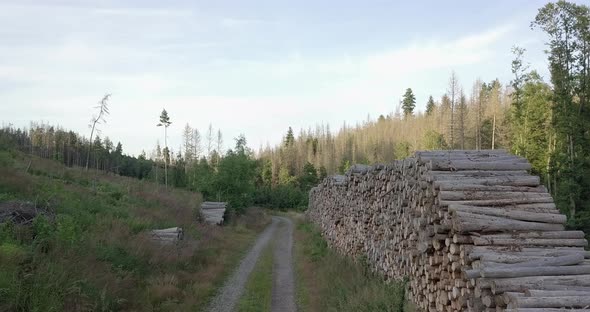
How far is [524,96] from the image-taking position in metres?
33.6

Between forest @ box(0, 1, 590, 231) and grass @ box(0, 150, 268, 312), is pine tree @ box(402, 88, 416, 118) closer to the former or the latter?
forest @ box(0, 1, 590, 231)

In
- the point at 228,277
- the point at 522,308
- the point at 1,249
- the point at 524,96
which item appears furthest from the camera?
the point at 524,96

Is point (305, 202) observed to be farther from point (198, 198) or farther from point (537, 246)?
point (537, 246)

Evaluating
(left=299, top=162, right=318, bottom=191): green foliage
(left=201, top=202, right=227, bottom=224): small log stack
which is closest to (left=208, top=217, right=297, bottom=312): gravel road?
(left=201, top=202, right=227, bottom=224): small log stack

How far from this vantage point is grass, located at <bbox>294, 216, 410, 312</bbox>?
27.8 feet

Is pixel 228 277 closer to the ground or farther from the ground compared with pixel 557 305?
closer to the ground

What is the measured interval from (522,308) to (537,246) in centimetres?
189

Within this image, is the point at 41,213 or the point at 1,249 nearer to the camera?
the point at 1,249

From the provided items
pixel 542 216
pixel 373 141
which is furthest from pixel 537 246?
pixel 373 141

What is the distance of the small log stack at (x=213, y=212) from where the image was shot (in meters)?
29.3

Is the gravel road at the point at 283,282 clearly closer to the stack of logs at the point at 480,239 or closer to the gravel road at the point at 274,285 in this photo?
the gravel road at the point at 274,285

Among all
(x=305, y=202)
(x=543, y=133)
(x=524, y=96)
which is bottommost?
(x=305, y=202)

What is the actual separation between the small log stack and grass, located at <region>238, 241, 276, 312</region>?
37.0 feet

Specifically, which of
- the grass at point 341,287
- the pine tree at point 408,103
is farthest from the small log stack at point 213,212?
the pine tree at point 408,103
